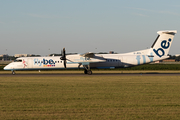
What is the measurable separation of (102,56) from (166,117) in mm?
27357

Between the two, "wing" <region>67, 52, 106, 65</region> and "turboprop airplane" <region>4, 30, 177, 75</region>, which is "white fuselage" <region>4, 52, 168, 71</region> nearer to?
"turboprop airplane" <region>4, 30, 177, 75</region>

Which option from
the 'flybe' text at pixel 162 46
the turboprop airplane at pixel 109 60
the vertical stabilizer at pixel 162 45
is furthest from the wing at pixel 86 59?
the 'flybe' text at pixel 162 46

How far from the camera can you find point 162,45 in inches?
1475

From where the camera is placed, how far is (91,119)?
8.70m

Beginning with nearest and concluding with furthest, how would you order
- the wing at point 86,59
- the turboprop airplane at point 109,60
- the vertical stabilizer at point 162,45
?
the wing at point 86,59 < the turboprop airplane at point 109,60 < the vertical stabilizer at point 162,45

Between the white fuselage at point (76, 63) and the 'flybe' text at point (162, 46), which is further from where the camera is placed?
the 'flybe' text at point (162, 46)

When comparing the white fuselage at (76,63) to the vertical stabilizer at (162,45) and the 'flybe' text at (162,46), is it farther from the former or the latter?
the 'flybe' text at (162,46)

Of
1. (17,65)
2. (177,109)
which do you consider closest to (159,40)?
(17,65)

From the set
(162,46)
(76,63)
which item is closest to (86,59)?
(76,63)

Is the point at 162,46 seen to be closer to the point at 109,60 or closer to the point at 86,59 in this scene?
the point at 109,60

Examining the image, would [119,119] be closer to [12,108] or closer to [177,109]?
[177,109]

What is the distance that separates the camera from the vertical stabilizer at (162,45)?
3728 cm

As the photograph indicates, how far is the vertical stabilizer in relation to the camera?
122 feet

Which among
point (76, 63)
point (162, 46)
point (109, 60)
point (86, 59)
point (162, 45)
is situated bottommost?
point (76, 63)
